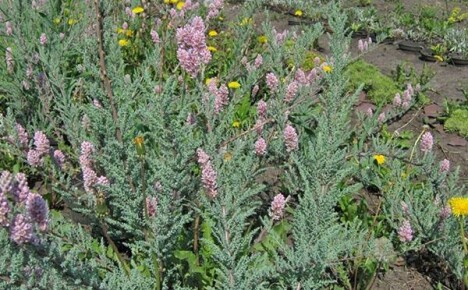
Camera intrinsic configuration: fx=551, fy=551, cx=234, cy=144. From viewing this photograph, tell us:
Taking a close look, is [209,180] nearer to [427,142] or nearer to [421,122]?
[427,142]

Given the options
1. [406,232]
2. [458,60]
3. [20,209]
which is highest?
[20,209]

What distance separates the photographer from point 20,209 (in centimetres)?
130

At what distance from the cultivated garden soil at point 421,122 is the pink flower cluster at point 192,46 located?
1164mm

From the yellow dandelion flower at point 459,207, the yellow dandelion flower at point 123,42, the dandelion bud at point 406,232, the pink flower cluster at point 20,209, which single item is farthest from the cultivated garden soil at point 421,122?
the yellow dandelion flower at point 123,42

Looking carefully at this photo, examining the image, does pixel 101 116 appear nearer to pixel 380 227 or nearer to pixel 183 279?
pixel 183 279

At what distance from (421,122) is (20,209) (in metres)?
3.22

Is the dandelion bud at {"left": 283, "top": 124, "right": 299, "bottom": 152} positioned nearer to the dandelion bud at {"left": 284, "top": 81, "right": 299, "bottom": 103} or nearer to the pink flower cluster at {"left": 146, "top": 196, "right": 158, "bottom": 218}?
the dandelion bud at {"left": 284, "top": 81, "right": 299, "bottom": 103}

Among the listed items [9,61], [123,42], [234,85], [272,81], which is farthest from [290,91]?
[123,42]


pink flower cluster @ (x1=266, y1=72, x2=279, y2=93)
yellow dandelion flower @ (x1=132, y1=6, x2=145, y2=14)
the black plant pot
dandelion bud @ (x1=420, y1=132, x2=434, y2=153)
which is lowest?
the black plant pot

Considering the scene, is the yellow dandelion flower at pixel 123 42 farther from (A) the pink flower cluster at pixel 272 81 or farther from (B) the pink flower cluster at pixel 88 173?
(B) the pink flower cluster at pixel 88 173

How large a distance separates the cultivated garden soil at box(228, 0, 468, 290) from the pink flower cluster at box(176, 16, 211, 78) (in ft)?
3.82

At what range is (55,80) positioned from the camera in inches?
102

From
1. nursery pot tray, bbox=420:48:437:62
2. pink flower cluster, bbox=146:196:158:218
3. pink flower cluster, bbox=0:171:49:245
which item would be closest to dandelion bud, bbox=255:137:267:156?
pink flower cluster, bbox=146:196:158:218

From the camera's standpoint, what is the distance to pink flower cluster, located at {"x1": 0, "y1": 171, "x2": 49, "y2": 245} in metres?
1.22
